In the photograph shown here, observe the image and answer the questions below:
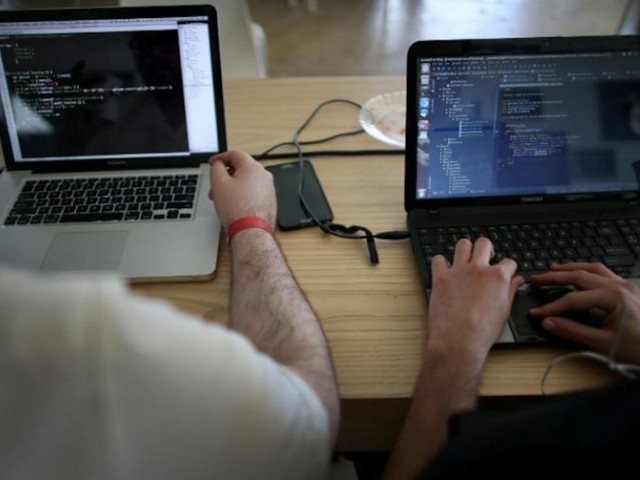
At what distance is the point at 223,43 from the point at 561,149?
3.67 feet

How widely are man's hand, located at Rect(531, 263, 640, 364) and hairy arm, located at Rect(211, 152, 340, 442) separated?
0.96 ft

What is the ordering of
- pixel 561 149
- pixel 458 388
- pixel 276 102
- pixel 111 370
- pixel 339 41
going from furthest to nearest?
pixel 339 41, pixel 276 102, pixel 561 149, pixel 458 388, pixel 111 370

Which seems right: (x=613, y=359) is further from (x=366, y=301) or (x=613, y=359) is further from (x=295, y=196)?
(x=295, y=196)

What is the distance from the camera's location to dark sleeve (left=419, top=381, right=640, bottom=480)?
1.16 feet

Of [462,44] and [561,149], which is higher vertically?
[462,44]

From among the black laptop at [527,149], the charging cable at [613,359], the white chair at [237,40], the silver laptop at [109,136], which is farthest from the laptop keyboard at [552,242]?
the white chair at [237,40]

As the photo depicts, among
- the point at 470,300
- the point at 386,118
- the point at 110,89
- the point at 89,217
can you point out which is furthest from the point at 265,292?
the point at 386,118

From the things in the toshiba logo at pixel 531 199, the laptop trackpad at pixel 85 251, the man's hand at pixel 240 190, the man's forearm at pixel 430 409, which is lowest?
the man's forearm at pixel 430 409

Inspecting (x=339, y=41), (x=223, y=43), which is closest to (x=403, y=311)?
(x=223, y=43)

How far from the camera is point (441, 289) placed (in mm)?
780

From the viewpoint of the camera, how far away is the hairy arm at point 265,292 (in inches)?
25.9

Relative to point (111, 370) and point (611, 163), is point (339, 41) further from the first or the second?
point (111, 370)

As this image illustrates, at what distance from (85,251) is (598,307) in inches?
27.9

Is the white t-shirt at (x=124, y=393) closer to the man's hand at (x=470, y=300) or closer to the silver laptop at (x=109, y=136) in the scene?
the man's hand at (x=470, y=300)
